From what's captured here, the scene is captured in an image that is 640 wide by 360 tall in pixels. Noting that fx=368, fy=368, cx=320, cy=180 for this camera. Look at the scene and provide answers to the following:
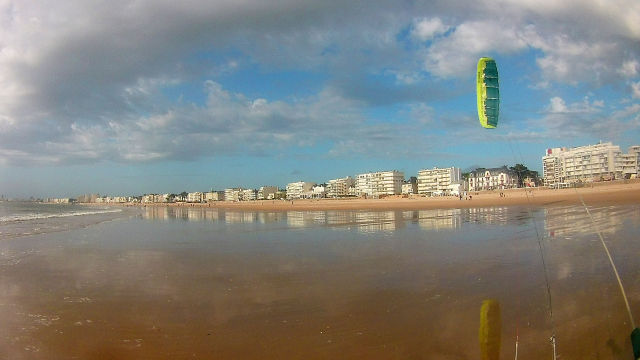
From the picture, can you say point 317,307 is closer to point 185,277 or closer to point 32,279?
point 185,277

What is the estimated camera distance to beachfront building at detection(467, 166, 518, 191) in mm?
74312

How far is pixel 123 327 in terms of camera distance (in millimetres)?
5047

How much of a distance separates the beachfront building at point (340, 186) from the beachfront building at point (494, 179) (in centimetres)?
4068

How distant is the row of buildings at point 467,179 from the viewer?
2030 centimetres

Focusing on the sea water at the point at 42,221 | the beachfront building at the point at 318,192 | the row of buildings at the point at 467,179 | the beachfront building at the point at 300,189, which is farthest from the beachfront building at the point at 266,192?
the sea water at the point at 42,221

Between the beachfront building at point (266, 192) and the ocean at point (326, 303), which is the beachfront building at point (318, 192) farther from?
the ocean at point (326, 303)

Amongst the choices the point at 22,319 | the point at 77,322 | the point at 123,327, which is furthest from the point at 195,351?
the point at 22,319

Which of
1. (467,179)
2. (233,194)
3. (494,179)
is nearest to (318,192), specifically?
(233,194)

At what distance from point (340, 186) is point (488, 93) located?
12130 centimetres

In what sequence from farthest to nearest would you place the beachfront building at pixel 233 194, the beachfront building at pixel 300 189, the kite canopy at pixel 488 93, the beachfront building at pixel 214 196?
the beachfront building at pixel 214 196 → the beachfront building at pixel 233 194 → the beachfront building at pixel 300 189 → the kite canopy at pixel 488 93

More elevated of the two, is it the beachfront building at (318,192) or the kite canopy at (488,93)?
the kite canopy at (488,93)

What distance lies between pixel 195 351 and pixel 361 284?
11.0ft

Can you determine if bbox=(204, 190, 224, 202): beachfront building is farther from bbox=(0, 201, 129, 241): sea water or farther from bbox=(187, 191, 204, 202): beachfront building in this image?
bbox=(0, 201, 129, 241): sea water

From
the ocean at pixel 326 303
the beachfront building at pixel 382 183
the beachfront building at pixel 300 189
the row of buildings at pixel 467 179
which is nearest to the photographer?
the ocean at pixel 326 303
